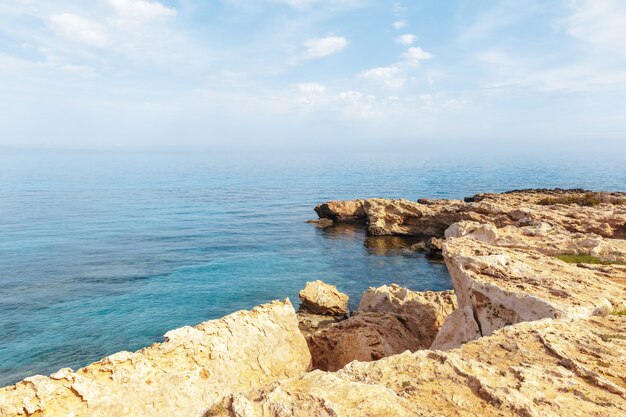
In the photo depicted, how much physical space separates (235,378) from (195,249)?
31.9 m

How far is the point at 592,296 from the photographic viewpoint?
1147cm

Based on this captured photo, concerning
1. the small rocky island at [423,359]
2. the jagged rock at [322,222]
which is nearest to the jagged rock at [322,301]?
the small rocky island at [423,359]

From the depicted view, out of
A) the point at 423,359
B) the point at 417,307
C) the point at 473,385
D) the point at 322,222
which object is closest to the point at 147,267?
the point at 417,307

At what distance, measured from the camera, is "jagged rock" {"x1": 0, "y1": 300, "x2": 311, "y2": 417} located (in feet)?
27.6

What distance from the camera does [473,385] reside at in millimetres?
6926

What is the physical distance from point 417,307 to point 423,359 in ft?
40.4

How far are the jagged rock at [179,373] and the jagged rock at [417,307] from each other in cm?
697

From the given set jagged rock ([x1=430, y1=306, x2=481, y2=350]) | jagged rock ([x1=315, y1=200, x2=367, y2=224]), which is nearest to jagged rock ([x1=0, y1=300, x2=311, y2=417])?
jagged rock ([x1=430, y1=306, x2=481, y2=350])

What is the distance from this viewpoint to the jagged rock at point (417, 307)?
18.7m

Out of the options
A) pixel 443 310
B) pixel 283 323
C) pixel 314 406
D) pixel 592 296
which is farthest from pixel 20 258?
pixel 592 296

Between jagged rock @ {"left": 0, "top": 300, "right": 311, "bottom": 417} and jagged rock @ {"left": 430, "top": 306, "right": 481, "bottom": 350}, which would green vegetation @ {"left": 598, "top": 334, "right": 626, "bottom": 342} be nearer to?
jagged rock @ {"left": 430, "top": 306, "right": 481, "bottom": 350}

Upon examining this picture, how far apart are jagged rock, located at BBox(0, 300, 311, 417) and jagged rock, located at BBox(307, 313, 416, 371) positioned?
2.11m

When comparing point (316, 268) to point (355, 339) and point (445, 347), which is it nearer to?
point (355, 339)

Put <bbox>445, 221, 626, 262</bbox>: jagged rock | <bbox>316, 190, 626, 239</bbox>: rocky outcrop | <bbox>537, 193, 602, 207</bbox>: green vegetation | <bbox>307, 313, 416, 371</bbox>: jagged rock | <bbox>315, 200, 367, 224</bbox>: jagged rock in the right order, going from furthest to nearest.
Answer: <bbox>315, 200, 367, 224</bbox>: jagged rock < <bbox>537, 193, 602, 207</bbox>: green vegetation < <bbox>316, 190, 626, 239</bbox>: rocky outcrop < <bbox>445, 221, 626, 262</bbox>: jagged rock < <bbox>307, 313, 416, 371</bbox>: jagged rock
